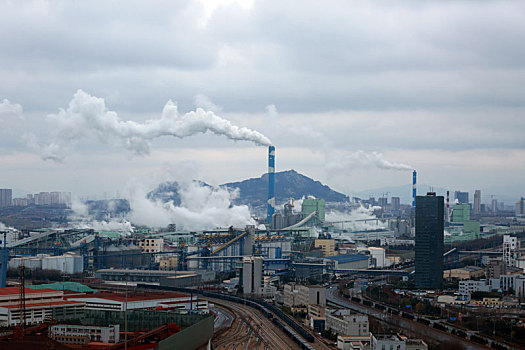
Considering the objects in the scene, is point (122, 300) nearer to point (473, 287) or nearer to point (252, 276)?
point (252, 276)

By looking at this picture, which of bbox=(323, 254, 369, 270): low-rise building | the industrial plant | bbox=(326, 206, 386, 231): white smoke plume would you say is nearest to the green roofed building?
bbox=(326, 206, 386, 231): white smoke plume

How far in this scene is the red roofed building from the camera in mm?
21766

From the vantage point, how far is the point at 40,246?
1700 inches

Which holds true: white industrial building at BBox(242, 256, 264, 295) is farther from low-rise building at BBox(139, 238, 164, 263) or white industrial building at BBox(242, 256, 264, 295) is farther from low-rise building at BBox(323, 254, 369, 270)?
low-rise building at BBox(139, 238, 164, 263)

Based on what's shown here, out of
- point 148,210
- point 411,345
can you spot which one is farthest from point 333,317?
point 148,210

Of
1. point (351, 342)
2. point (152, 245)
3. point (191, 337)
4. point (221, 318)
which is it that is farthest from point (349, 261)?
point (191, 337)

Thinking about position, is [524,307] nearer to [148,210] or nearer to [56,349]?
[56,349]

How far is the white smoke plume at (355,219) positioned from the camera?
7946 centimetres

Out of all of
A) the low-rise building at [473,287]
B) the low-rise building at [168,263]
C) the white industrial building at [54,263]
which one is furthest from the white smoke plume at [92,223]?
the low-rise building at [473,287]

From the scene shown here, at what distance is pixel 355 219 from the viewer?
88.5 metres

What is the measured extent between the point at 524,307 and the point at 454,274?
1116 centimetres

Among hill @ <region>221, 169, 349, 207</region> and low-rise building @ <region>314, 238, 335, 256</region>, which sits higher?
hill @ <region>221, 169, 349, 207</region>

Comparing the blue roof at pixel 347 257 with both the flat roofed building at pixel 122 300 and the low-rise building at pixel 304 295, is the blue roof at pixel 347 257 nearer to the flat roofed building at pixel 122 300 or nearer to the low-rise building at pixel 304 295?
the low-rise building at pixel 304 295

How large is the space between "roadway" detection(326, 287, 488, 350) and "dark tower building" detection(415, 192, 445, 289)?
5114mm
